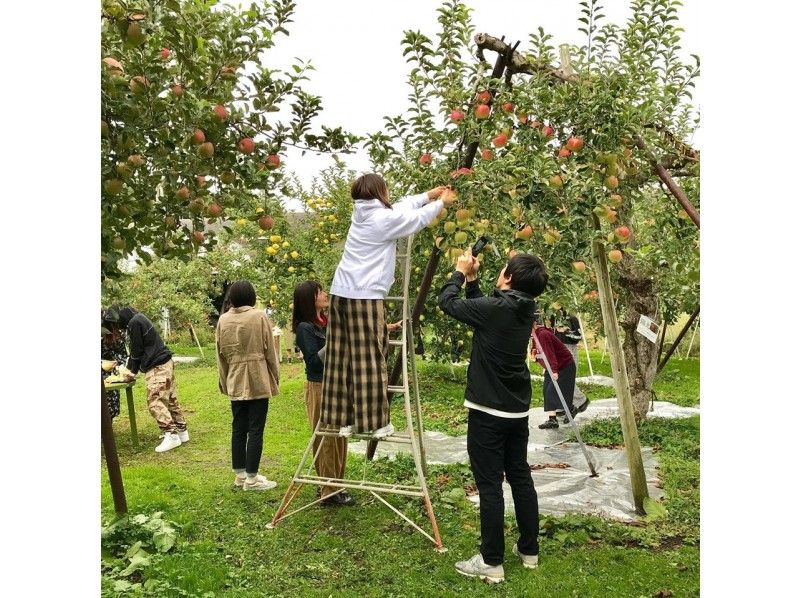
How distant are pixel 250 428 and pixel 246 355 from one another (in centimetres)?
54

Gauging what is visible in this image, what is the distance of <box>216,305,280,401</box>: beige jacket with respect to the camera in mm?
4953

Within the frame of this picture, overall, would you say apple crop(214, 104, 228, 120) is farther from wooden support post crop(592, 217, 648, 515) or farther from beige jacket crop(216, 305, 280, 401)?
beige jacket crop(216, 305, 280, 401)

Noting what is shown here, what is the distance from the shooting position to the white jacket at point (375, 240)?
3541 millimetres

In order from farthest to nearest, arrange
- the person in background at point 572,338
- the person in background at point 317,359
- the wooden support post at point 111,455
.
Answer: the person in background at point 572,338 → the person in background at point 317,359 → the wooden support post at point 111,455

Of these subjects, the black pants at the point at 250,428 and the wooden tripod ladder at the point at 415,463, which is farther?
the black pants at the point at 250,428

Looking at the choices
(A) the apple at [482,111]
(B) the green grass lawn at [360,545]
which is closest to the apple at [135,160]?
(B) the green grass lawn at [360,545]

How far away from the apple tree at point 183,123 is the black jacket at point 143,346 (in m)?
3.80

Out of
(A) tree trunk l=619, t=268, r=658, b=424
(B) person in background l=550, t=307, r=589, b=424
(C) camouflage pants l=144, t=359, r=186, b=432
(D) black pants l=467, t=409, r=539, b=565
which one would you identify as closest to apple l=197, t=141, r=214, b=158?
(D) black pants l=467, t=409, r=539, b=565

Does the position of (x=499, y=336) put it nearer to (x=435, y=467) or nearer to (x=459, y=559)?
(x=459, y=559)

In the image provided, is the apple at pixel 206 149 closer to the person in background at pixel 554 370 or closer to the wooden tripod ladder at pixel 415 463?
the wooden tripod ladder at pixel 415 463

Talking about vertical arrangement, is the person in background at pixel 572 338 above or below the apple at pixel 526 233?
below

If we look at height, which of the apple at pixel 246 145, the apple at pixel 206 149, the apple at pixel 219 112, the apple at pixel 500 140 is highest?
the apple at pixel 500 140

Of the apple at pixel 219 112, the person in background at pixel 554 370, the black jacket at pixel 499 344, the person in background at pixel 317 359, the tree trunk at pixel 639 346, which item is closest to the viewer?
the apple at pixel 219 112

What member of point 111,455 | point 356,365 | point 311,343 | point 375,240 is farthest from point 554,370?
point 111,455
